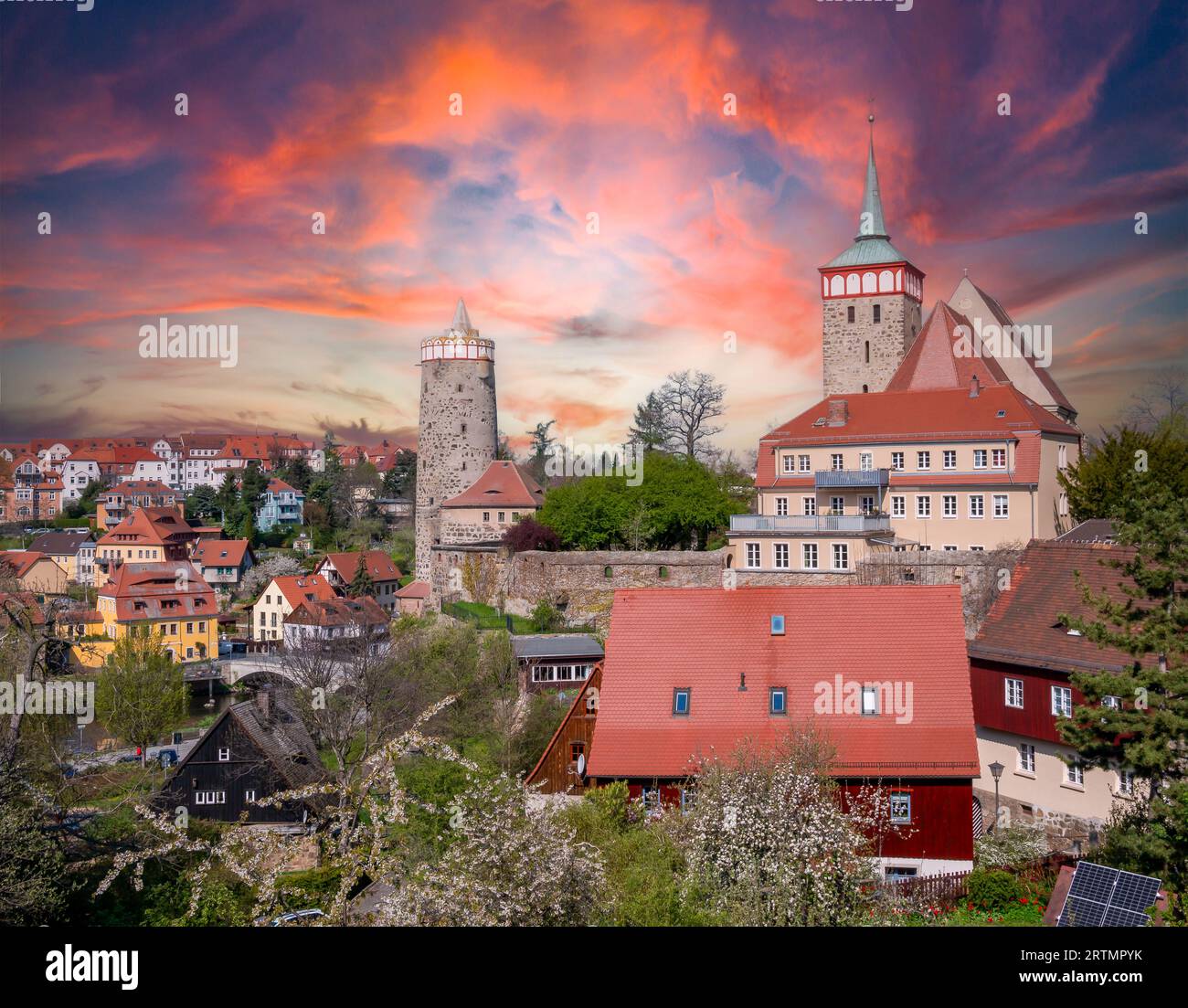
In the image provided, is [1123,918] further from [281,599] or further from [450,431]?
[281,599]

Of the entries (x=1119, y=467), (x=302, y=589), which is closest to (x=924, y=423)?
(x=1119, y=467)

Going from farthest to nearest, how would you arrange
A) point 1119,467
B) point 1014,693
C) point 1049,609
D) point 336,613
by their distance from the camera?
point 336,613, point 1119,467, point 1049,609, point 1014,693

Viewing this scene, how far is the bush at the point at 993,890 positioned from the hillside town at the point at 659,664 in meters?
0.03

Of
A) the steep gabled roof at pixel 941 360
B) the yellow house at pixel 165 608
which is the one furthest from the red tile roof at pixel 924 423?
the yellow house at pixel 165 608

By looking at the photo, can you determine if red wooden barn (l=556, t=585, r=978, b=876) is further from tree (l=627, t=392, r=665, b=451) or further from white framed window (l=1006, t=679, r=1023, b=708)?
tree (l=627, t=392, r=665, b=451)

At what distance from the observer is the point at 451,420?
27.9 metres

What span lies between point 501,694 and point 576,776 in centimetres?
464

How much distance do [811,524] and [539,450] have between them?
2232 centimetres

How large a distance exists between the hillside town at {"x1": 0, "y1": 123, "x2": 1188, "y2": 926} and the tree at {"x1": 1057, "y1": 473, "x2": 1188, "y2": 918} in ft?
0.15

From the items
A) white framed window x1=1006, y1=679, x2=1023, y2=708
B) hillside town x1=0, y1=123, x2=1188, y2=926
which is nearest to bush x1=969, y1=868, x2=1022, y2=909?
hillside town x1=0, y1=123, x2=1188, y2=926

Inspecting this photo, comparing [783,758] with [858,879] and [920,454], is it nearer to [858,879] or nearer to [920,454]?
[858,879]

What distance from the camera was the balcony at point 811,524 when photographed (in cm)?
2016

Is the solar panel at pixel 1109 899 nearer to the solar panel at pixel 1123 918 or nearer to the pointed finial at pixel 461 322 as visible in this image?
the solar panel at pixel 1123 918
